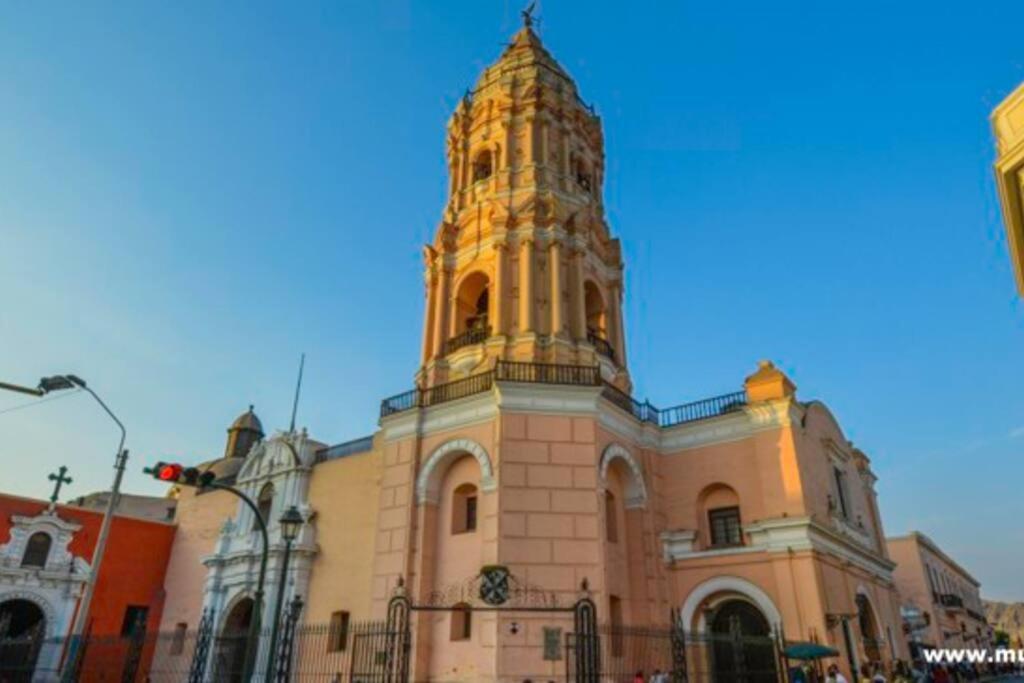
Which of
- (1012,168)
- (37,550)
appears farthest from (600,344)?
(37,550)

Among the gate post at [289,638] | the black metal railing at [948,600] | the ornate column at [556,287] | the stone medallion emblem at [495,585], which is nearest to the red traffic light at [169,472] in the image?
the gate post at [289,638]

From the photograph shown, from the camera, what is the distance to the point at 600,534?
1828 cm

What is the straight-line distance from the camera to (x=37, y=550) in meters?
27.1

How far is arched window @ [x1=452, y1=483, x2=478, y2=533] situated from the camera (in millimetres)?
19953

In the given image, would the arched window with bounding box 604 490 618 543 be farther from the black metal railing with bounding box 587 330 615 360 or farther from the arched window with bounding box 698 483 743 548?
the black metal railing with bounding box 587 330 615 360

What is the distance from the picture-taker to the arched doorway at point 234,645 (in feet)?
74.5

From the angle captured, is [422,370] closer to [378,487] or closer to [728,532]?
[378,487]

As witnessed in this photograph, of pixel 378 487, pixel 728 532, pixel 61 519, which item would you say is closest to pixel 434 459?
pixel 378 487

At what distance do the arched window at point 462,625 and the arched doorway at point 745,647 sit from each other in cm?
615


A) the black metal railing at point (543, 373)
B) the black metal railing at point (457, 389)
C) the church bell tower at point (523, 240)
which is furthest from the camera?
the church bell tower at point (523, 240)

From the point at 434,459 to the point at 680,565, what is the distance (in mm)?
7554

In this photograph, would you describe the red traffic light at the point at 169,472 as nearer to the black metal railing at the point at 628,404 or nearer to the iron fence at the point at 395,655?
the iron fence at the point at 395,655

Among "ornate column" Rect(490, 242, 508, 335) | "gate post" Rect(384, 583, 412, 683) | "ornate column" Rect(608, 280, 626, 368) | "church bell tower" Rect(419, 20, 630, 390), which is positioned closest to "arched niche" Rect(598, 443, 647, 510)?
"church bell tower" Rect(419, 20, 630, 390)

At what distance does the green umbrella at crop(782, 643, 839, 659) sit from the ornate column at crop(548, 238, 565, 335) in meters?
10.4
